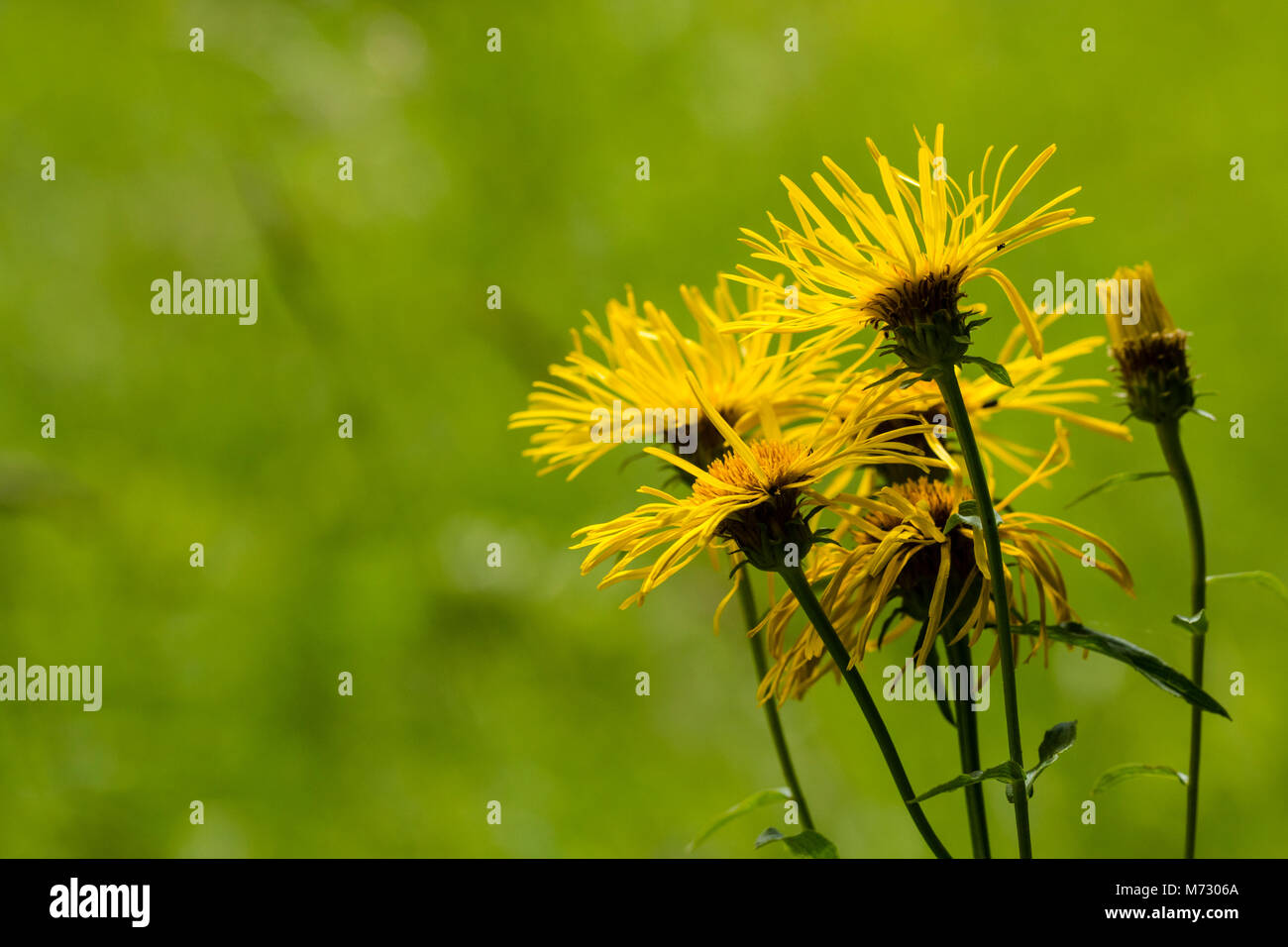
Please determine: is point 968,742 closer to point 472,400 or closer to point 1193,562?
point 1193,562

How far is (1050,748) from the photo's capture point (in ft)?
1.29

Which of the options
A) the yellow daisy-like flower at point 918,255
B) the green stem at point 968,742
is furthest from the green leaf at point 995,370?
the green stem at point 968,742

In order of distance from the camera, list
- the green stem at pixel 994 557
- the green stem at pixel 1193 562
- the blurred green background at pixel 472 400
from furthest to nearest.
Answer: the blurred green background at pixel 472 400 → the green stem at pixel 1193 562 → the green stem at pixel 994 557

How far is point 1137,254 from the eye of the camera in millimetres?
1080

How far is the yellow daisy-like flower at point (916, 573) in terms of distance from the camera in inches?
16.3

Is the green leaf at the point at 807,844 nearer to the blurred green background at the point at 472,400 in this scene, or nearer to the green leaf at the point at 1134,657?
the green leaf at the point at 1134,657

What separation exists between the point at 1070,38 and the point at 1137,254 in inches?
8.9

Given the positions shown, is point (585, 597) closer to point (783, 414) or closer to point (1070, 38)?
point (783, 414)

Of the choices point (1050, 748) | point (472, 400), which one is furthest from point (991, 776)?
point (472, 400)

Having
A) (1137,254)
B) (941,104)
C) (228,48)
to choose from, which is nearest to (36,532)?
(228,48)

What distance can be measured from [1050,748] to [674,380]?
0.23 metres

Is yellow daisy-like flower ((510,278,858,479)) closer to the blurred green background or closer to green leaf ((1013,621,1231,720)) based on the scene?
green leaf ((1013,621,1231,720))

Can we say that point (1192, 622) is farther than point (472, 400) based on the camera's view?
No
